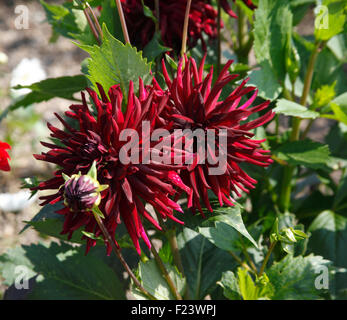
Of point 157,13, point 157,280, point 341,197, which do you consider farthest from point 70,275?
point 341,197

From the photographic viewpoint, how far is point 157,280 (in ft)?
1.78

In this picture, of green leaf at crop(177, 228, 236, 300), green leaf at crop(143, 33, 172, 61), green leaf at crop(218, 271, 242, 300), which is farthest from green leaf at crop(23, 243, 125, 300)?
green leaf at crop(143, 33, 172, 61)

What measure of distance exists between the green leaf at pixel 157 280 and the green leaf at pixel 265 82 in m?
0.26

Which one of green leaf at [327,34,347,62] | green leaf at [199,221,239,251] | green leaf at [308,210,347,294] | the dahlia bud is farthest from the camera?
green leaf at [327,34,347,62]

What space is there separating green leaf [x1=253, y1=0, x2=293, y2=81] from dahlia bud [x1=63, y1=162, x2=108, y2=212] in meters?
0.35

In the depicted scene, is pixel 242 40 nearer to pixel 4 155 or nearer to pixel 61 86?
pixel 61 86

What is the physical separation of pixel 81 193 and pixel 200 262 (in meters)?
0.37

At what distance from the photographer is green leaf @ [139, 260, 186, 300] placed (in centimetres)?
53

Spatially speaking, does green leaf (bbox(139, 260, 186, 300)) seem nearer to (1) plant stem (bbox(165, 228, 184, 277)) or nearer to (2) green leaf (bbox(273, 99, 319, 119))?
(1) plant stem (bbox(165, 228, 184, 277))

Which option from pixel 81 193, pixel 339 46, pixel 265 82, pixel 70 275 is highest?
pixel 339 46

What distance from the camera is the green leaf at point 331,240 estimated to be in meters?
0.73

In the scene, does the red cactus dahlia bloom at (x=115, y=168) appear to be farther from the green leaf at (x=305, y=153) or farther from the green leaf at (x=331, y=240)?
the green leaf at (x=331, y=240)
